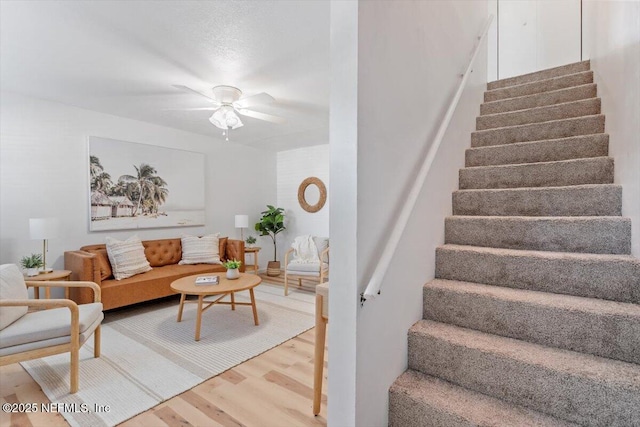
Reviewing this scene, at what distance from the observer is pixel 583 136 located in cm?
196

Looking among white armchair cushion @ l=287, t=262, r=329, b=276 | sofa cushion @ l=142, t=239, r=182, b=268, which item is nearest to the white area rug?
white armchair cushion @ l=287, t=262, r=329, b=276

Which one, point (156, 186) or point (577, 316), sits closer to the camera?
point (577, 316)

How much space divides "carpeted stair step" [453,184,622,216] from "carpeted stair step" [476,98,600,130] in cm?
92

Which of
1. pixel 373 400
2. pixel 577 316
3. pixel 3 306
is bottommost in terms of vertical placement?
pixel 373 400

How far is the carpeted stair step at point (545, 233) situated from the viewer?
149cm

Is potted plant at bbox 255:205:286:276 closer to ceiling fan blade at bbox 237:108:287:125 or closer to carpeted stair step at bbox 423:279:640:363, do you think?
ceiling fan blade at bbox 237:108:287:125

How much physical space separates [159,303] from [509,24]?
20.8 feet

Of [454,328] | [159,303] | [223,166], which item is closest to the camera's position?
[454,328]

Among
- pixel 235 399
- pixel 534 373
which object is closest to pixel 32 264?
pixel 235 399

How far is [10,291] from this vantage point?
2.05 m

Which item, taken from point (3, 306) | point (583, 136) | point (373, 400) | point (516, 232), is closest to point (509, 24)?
point (583, 136)

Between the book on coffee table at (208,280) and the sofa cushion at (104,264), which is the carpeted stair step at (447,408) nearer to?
the book on coffee table at (208,280)

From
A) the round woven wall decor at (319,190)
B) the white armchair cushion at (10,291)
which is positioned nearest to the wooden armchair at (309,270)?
the round woven wall decor at (319,190)

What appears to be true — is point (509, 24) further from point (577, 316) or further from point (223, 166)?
point (223, 166)
